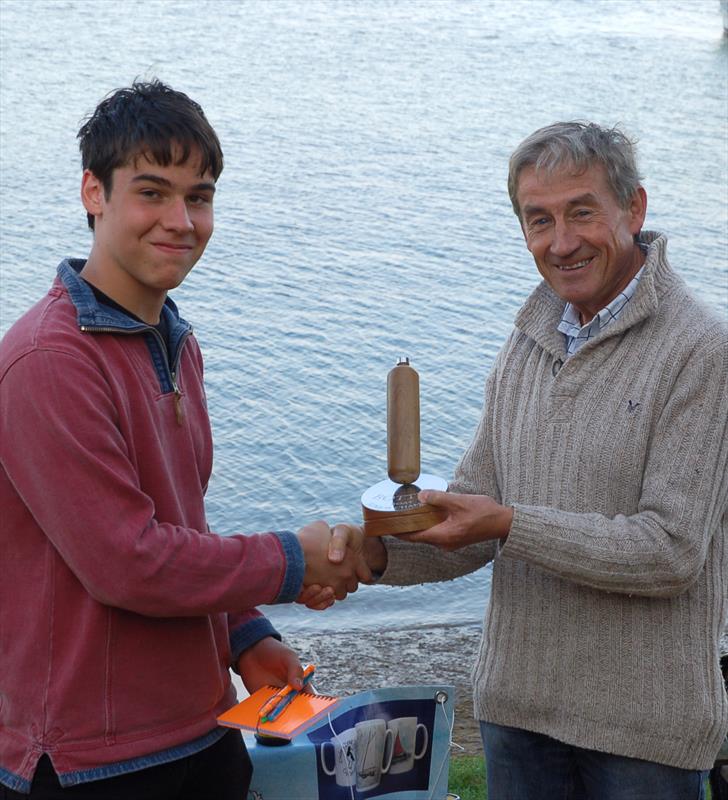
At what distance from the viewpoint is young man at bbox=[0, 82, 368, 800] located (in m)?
2.39

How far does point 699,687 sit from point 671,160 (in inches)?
703

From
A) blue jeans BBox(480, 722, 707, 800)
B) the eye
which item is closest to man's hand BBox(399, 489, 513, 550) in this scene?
blue jeans BBox(480, 722, 707, 800)

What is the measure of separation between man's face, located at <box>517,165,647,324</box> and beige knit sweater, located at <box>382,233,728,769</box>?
9cm

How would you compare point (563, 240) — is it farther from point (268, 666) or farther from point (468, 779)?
point (468, 779)

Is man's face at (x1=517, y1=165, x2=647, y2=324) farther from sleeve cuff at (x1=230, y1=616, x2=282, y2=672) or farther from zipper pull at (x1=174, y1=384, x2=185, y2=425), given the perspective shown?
sleeve cuff at (x1=230, y1=616, x2=282, y2=672)

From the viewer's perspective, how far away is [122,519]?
2430 millimetres

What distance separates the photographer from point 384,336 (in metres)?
12.7

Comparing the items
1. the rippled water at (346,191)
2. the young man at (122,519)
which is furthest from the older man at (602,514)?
the rippled water at (346,191)

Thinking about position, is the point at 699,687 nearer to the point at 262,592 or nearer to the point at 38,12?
the point at 262,592

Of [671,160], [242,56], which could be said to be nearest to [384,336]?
[671,160]

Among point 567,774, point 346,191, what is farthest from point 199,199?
point 346,191

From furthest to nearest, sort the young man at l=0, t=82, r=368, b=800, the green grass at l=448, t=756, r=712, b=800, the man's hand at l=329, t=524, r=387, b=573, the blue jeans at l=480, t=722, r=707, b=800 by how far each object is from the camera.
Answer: the green grass at l=448, t=756, r=712, b=800 < the man's hand at l=329, t=524, r=387, b=573 < the blue jeans at l=480, t=722, r=707, b=800 < the young man at l=0, t=82, r=368, b=800

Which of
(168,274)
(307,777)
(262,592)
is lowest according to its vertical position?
(307,777)

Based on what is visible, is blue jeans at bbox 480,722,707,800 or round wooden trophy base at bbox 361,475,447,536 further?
round wooden trophy base at bbox 361,475,447,536
